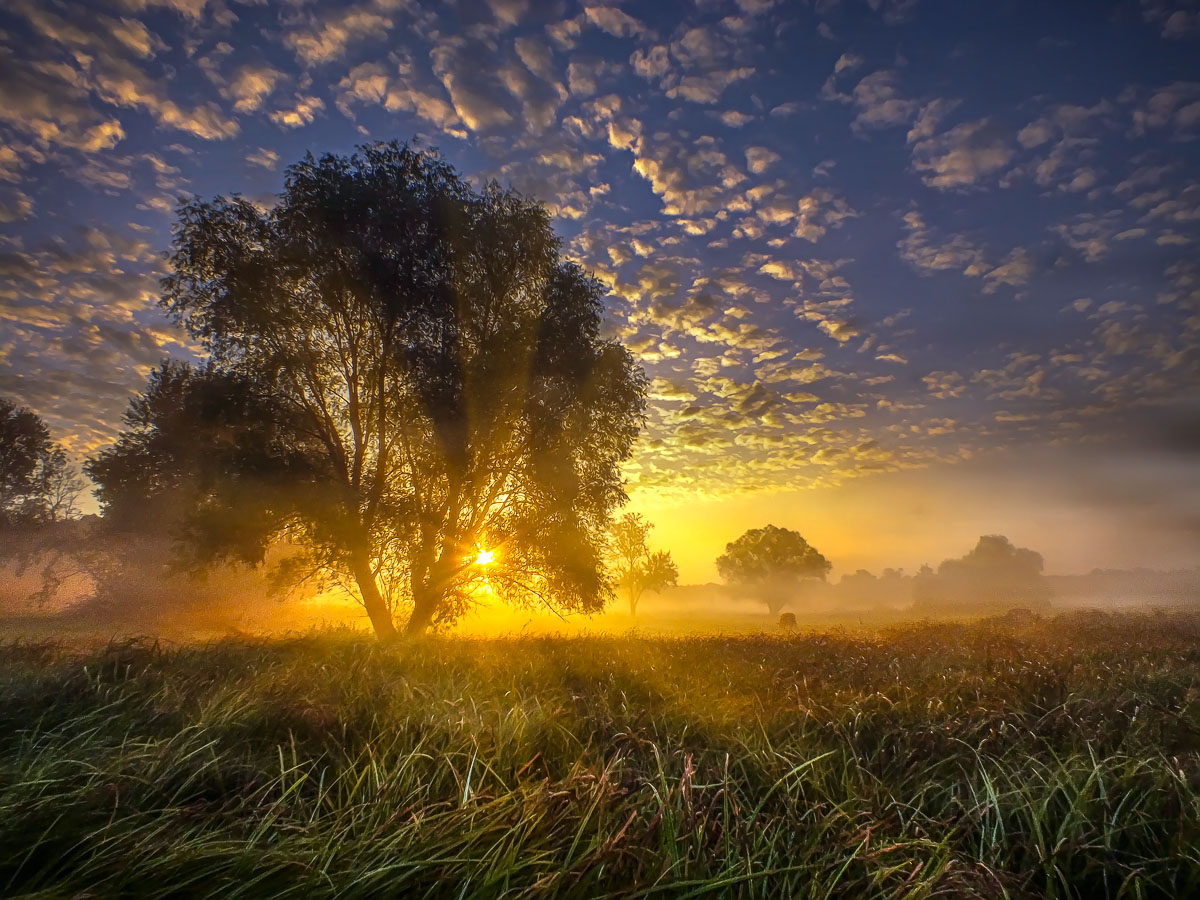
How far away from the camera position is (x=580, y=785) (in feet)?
9.95

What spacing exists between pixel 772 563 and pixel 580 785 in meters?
71.0

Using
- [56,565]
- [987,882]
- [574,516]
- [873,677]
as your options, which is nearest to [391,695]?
[987,882]

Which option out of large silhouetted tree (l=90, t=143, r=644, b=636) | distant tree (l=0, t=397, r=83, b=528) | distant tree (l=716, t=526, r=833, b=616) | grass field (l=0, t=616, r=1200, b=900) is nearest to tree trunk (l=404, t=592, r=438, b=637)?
large silhouetted tree (l=90, t=143, r=644, b=636)

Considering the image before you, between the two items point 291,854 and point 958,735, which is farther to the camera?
point 958,735

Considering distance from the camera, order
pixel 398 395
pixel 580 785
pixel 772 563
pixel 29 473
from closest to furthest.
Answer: pixel 580 785, pixel 398 395, pixel 29 473, pixel 772 563

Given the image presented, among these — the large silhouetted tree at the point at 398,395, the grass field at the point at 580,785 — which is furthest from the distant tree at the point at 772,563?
the grass field at the point at 580,785

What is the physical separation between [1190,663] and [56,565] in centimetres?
4336

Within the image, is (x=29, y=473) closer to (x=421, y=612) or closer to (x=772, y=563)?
(x=421, y=612)

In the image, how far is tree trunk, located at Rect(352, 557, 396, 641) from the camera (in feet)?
45.3

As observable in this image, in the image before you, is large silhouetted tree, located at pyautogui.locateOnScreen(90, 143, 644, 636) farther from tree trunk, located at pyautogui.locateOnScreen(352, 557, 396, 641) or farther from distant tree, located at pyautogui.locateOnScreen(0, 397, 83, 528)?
distant tree, located at pyautogui.locateOnScreen(0, 397, 83, 528)

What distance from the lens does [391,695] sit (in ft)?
16.9

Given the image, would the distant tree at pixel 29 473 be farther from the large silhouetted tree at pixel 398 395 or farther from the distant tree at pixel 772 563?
the distant tree at pixel 772 563

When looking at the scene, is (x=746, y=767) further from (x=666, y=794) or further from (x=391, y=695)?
(x=391, y=695)

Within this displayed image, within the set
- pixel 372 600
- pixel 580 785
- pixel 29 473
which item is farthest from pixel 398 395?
pixel 29 473
